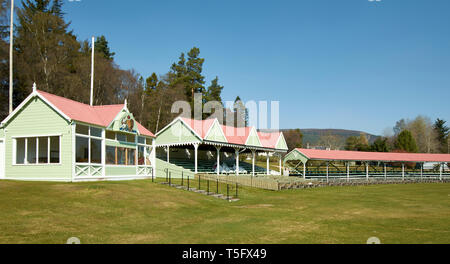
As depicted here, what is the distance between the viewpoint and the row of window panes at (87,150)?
22344 mm

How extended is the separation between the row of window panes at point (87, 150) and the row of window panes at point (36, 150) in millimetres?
1411

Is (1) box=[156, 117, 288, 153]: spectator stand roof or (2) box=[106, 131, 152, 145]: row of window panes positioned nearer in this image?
(2) box=[106, 131, 152, 145]: row of window panes

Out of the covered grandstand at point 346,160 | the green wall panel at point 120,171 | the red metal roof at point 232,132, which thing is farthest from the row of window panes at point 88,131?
the covered grandstand at point 346,160

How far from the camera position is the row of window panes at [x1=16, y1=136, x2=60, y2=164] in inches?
882

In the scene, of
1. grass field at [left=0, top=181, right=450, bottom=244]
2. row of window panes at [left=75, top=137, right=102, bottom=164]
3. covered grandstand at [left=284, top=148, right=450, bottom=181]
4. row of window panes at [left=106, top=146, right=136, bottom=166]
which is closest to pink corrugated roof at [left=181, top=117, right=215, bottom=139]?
row of window panes at [left=106, top=146, right=136, bottom=166]

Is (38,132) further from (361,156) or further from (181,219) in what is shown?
(361,156)

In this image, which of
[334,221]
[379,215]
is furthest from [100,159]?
[379,215]

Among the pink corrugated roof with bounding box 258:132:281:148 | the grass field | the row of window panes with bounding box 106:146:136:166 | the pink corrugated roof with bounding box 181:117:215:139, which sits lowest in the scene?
the grass field

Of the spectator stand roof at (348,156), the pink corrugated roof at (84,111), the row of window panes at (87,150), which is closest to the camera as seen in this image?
the pink corrugated roof at (84,111)

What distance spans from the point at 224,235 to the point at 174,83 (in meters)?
51.3

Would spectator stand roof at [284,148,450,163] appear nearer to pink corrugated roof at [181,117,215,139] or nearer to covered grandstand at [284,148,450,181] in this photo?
covered grandstand at [284,148,450,181]

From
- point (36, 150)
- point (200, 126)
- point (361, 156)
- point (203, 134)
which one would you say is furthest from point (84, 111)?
point (361, 156)

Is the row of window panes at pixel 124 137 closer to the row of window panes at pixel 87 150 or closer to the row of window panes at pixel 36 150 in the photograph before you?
the row of window panes at pixel 87 150

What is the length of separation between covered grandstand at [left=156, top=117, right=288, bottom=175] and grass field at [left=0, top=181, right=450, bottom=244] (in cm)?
1351
